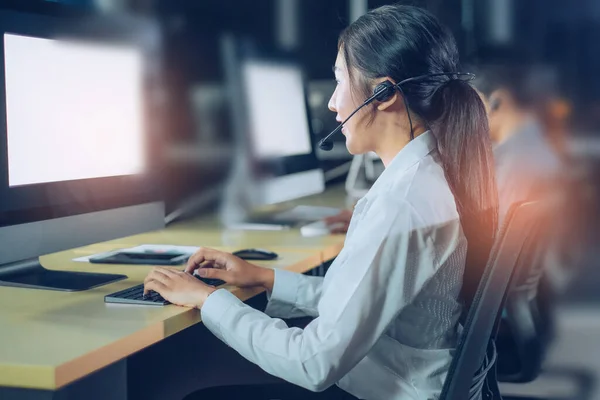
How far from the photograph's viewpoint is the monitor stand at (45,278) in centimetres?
127

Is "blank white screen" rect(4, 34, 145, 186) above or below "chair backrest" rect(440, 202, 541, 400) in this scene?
above

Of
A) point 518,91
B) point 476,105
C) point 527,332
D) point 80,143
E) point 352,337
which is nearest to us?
point 352,337

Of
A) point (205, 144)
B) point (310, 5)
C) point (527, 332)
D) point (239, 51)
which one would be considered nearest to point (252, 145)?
point (239, 51)

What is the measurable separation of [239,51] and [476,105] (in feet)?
3.23

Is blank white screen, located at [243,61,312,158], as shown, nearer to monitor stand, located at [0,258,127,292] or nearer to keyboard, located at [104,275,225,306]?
monitor stand, located at [0,258,127,292]

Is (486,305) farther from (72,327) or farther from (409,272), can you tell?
(72,327)

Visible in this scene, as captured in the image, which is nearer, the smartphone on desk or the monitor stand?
the monitor stand

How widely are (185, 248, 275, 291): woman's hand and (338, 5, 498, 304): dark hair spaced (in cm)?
38

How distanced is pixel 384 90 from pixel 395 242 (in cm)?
27

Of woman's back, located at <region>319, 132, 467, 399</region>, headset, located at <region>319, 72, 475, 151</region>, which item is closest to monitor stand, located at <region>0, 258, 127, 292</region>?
woman's back, located at <region>319, 132, 467, 399</region>

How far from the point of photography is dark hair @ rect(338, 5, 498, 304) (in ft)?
3.74

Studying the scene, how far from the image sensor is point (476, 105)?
3.80 feet

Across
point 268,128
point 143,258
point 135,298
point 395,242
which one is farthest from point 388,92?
point 268,128

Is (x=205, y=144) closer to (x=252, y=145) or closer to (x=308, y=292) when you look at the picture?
(x=252, y=145)
